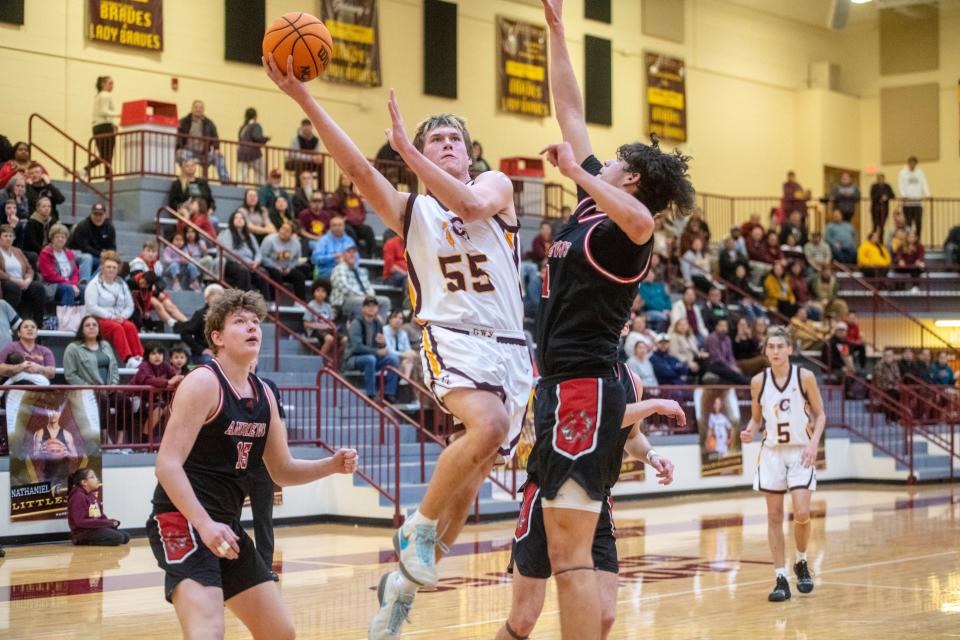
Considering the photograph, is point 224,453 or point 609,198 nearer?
point 609,198

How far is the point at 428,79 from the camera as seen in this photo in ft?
86.9

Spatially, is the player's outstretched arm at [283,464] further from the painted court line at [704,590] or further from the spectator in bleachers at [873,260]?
the spectator in bleachers at [873,260]

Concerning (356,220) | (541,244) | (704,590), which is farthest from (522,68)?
(704,590)

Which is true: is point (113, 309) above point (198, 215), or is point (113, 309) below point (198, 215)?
below

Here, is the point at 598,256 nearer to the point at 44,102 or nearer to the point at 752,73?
the point at 44,102

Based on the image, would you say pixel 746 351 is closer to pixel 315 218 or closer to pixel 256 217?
pixel 315 218

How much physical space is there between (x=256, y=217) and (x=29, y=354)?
6.03m

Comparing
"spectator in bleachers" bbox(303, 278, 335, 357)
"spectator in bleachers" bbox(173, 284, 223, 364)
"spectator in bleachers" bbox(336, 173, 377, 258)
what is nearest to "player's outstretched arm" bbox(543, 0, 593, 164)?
"spectator in bleachers" bbox(173, 284, 223, 364)

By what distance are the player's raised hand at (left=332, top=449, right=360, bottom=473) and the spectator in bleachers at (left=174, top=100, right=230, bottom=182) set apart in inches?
605

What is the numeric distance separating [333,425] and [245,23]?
10.6 metres

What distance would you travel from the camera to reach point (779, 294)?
25016 mm

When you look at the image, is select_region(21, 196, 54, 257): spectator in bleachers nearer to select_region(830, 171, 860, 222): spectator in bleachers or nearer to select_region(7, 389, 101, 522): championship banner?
select_region(7, 389, 101, 522): championship banner

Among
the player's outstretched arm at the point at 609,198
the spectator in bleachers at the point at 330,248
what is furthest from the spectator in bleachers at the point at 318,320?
the player's outstretched arm at the point at 609,198

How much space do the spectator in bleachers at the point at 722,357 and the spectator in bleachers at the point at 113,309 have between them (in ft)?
31.0
